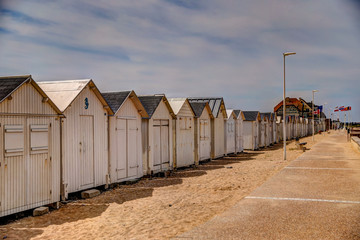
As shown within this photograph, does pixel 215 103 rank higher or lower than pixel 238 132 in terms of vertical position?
higher

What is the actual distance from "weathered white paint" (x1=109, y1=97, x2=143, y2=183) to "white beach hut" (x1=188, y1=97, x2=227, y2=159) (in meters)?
8.12

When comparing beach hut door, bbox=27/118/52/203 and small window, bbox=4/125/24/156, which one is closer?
small window, bbox=4/125/24/156

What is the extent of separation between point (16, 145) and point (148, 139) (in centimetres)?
648

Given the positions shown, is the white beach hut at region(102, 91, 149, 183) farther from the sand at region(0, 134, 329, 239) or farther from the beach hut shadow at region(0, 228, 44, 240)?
the beach hut shadow at region(0, 228, 44, 240)

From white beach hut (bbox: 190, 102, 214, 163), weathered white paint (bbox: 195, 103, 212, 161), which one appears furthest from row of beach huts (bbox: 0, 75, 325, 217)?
weathered white paint (bbox: 195, 103, 212, 161)

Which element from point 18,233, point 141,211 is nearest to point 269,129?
point 141,211

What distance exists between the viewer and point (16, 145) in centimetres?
795

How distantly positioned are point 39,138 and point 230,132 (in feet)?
54.0

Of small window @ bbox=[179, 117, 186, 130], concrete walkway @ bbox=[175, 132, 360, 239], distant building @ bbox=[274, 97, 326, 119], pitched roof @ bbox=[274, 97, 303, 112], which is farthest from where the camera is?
pitched roof @ bbox=[274, 97, 303, 112]

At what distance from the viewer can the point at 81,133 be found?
10281mm

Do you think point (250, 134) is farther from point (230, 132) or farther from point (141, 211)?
point (141, 211)

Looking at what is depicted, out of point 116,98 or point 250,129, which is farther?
point 250,129

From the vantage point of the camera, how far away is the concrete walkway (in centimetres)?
621

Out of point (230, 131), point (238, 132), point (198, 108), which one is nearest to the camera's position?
point (198, 108)
